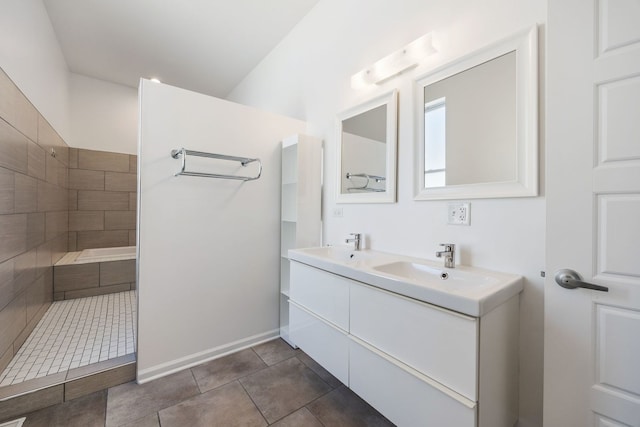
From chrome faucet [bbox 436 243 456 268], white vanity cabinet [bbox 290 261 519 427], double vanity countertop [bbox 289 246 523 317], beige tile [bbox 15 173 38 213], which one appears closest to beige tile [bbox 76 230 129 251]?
beige tile [bbox 15 173 38 213]

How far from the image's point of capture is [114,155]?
3.63 meters

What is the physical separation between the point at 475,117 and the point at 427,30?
61cm

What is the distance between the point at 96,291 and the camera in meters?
2.99

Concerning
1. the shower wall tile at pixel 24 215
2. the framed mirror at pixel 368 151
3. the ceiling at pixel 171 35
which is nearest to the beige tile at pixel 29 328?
the shower wall tile at pixel 24 215

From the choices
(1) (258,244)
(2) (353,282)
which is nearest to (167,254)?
(1) (258,244)

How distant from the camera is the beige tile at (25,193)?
1.78 meters

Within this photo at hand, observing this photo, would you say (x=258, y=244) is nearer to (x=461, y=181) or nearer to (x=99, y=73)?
(x=461, y=181)

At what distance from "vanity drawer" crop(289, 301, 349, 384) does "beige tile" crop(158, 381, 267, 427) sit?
426mm

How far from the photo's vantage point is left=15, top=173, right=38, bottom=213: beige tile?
70.2 inches

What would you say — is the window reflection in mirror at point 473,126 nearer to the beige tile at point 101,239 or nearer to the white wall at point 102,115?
the beige tile at point 101,239

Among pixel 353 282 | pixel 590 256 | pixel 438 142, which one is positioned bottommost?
pixel 353 282

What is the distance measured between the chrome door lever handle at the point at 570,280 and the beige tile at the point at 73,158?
15.6ft

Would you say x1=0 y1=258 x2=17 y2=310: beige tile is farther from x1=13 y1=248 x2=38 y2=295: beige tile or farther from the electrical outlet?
the electrical outlet

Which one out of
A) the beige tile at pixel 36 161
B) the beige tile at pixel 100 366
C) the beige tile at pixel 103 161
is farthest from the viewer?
the beige tile at pixel 103 161
